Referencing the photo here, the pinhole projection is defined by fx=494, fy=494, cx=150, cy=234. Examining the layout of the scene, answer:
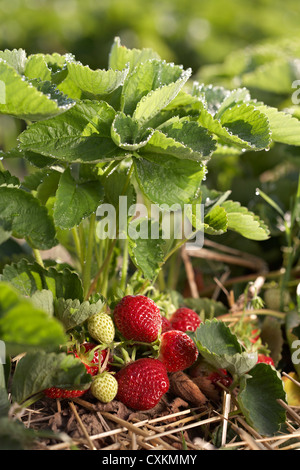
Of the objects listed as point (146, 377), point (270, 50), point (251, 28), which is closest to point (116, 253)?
point (146, 377)

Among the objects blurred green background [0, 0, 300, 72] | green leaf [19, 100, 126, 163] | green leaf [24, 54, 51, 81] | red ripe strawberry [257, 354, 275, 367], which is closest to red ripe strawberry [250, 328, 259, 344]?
red ripe strawberry [257, 354, 275, 367]

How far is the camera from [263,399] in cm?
60

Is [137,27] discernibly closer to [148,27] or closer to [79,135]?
[148,27]

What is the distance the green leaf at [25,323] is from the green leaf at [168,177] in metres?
0.23

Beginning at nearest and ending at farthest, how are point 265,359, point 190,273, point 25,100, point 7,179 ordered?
point 25,100 → point 7,179 → point 265,359 → point 190,273

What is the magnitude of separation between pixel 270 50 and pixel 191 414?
952 millimetres

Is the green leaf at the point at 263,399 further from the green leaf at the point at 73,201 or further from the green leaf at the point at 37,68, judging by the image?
the green leaf at the point at 37,68

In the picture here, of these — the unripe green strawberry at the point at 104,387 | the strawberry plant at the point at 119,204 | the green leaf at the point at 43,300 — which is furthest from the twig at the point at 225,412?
the green leaf at the point at 43,300

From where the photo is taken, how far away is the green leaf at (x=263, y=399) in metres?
0.57

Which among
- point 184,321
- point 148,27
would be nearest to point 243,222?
point 184,321

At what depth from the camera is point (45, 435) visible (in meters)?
0.47

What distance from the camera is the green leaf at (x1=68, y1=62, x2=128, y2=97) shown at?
1.77 feet

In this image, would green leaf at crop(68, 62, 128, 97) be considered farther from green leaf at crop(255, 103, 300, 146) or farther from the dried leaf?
the dried leaf

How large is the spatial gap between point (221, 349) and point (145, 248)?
156 millimetres
